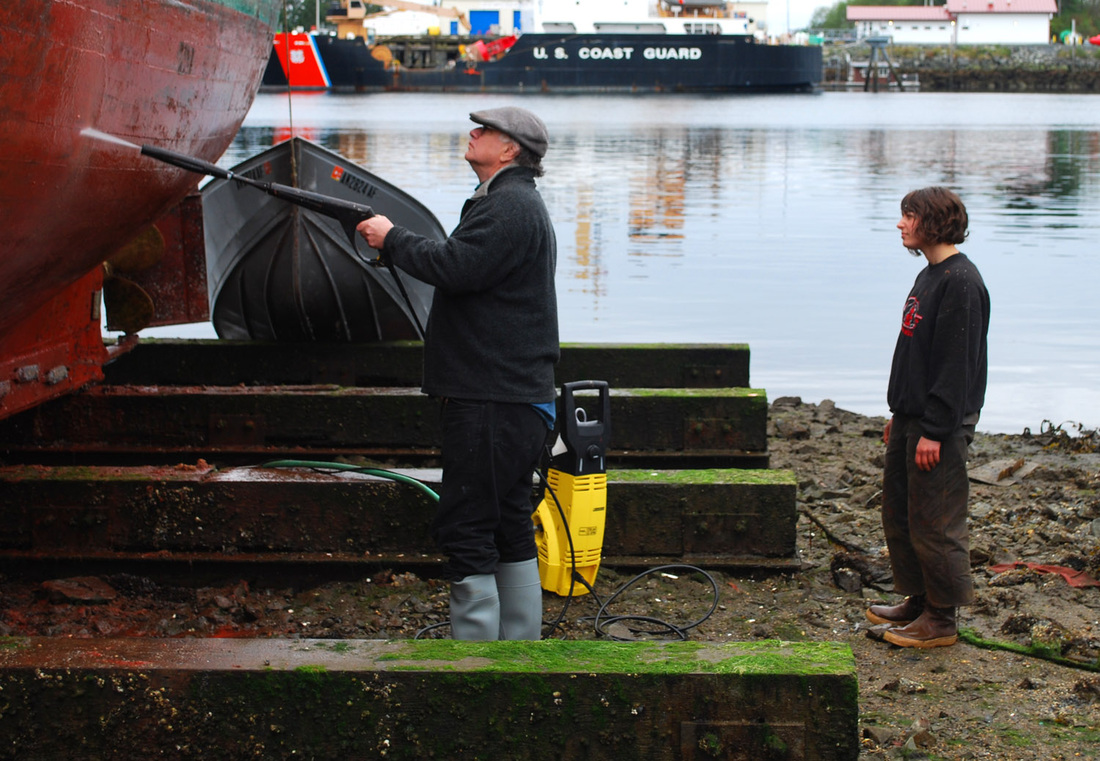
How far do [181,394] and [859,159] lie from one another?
2624 cm

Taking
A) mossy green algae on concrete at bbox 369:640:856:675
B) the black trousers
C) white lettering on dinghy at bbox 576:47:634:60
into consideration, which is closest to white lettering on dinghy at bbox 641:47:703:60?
white lettering on dinghy at bbox 576:47:634:60

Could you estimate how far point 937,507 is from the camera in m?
4.43

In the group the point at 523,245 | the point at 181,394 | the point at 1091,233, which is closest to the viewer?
the point at 523,245

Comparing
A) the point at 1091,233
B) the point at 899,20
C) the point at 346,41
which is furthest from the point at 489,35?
the point at 1091,233

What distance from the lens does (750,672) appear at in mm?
3365

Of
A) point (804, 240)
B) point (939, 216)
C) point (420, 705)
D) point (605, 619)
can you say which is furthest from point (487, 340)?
point (804, 240)

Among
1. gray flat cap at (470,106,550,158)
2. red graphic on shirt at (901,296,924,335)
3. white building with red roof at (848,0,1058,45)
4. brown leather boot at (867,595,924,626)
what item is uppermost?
white building with red roof at (848,0,1058,45)

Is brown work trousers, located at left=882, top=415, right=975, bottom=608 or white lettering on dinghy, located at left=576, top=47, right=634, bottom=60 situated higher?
white lettering on dinghy, located at left=576, top=47, right=634, bottom=60

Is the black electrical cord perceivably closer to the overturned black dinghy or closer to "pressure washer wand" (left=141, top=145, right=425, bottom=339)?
"pressure washer wand" (left=141, top=145, right=425, bottom=339)

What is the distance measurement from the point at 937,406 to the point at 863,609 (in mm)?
1109

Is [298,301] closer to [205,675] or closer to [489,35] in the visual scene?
[205,675]

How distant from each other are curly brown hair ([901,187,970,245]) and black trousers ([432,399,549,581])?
4.94 ft

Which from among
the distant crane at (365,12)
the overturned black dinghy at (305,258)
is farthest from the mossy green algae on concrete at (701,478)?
the distant crane at (365,12)

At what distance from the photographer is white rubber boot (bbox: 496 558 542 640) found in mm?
4098
